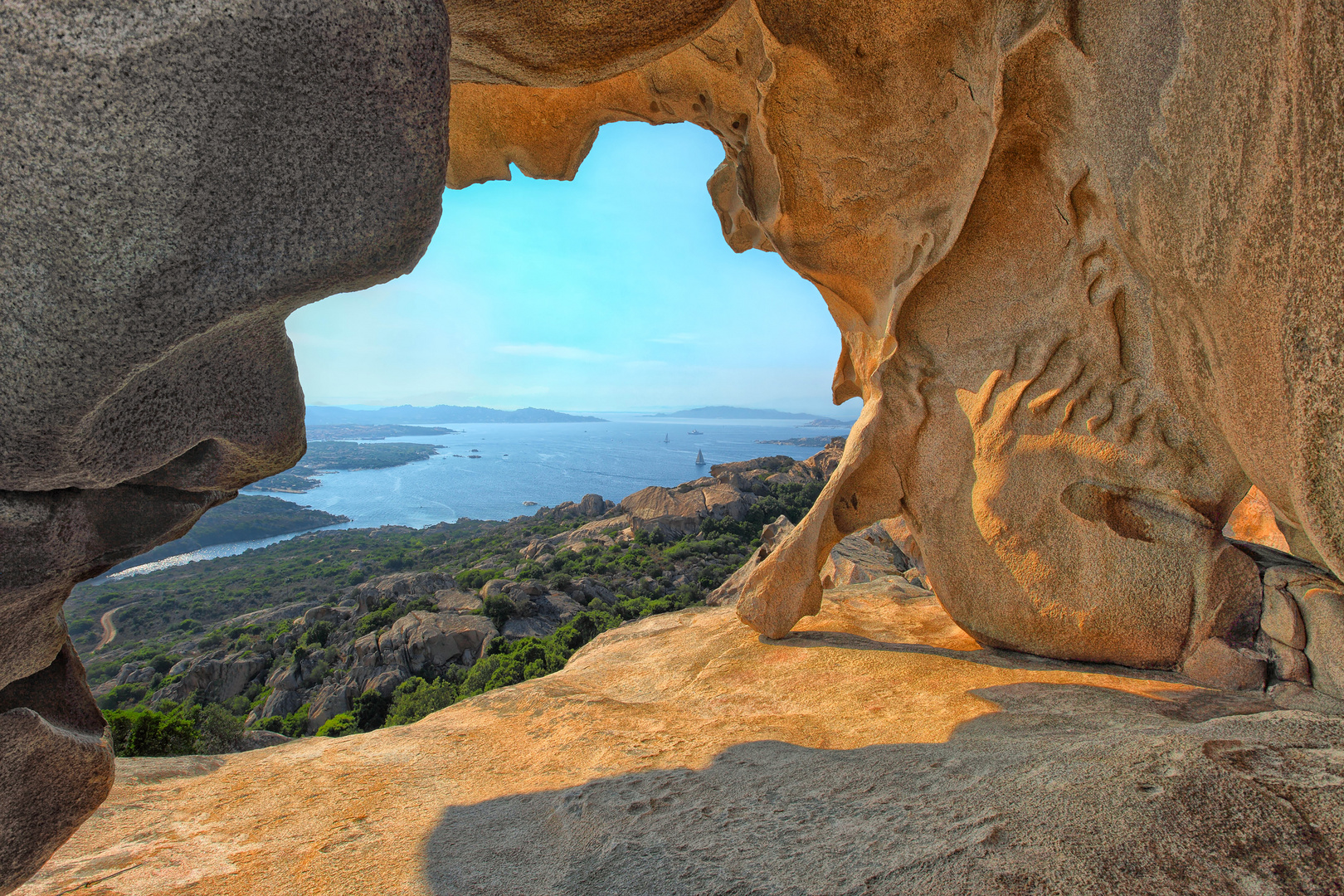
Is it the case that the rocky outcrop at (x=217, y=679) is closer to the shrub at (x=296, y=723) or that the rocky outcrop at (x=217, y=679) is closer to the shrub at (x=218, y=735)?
the shrub at (x=296, y=723)

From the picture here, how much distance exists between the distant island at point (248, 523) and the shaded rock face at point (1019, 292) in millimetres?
48482

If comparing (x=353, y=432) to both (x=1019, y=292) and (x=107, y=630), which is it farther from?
(x=1019, y=292)

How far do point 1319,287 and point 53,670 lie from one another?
385cm

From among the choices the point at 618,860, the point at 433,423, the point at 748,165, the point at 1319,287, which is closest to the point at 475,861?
the point at 618,860

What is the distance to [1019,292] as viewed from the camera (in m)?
3.99

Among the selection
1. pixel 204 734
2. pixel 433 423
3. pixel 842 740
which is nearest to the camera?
pixel 842 740

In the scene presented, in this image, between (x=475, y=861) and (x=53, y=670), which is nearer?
(x=53, y=670)

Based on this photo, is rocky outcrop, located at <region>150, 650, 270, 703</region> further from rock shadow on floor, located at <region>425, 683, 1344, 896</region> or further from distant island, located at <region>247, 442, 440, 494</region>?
distant island, located at <region>247, 442, 440, 494</region>

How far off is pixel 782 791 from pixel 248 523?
50716mm

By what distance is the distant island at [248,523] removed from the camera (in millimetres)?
41688

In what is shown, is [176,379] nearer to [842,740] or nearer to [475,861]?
[475,861]

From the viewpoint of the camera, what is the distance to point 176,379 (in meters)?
1.72

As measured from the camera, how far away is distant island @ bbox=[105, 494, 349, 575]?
1641 inches

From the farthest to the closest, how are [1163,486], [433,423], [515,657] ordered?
[433,423], [515,657], [1163,486]
